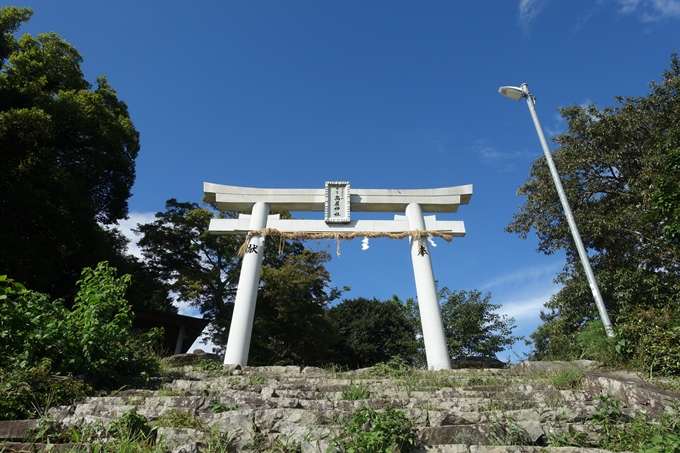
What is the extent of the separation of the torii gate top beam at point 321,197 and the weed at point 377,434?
7.29 m

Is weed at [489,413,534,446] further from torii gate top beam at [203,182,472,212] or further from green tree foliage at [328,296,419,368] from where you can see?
green tree foliage at [328,296,419,368]

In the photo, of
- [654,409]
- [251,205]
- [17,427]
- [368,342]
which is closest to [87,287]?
[17,427]

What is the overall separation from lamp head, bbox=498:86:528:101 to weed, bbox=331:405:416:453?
348 inches

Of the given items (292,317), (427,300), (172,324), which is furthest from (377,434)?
(292,317)

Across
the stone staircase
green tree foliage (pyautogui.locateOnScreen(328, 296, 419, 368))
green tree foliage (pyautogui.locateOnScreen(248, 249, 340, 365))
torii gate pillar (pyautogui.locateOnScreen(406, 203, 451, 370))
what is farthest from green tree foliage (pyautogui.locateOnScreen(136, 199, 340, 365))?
the stone staircase

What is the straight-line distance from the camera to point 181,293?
19.0m

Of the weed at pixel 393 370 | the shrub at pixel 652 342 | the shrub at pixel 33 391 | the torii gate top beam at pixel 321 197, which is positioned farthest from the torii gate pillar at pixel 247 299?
the shrub at pixel 652 342

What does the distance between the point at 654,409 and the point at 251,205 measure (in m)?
8.79

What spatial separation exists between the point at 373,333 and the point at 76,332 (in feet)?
67.6

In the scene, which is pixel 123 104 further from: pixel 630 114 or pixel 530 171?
pixel 630 114

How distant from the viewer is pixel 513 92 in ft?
32.8

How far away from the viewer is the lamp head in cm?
987

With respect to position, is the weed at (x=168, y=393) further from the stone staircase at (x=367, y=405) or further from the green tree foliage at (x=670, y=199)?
the green tree foliage at (x=670, y=199)

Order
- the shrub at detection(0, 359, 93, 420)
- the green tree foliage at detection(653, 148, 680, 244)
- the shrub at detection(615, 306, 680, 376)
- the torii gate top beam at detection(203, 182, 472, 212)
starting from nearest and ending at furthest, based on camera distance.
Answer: the shrub at detection(0, 359, 93, 420) < the shrub at detection(615, 306, 680, 376) < the green tree foliage at detection(653, 148, 680, 244) < the torii gate top beam at detection(203, 182, 472, 212)
